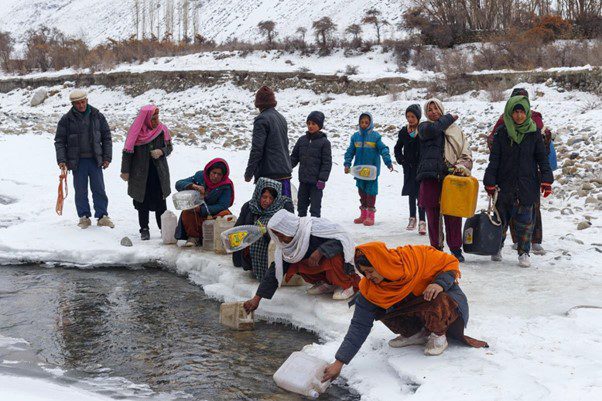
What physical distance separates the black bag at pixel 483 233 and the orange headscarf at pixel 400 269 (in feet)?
6.64

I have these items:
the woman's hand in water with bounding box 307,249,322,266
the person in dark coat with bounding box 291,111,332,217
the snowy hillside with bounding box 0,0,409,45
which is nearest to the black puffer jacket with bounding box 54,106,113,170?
the person in dark coat with bounding box 291,111,332,217

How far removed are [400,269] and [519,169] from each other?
249cm

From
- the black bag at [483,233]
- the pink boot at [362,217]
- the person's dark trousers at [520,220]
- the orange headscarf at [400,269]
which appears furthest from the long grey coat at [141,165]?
the orange headscarf at [400,269]

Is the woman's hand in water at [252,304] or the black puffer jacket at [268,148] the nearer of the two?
the woman's hand in water at [252,304]

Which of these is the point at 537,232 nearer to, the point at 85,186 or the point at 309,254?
the point at 309,254

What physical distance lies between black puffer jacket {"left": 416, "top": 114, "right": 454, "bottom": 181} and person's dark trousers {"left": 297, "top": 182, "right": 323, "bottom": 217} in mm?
2062

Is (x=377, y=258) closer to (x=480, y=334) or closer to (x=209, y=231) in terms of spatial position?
(x=480, y=334)

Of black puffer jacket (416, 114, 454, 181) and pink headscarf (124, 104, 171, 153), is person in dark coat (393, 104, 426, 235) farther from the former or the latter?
pink headscarf (124, 104, 171, 153)

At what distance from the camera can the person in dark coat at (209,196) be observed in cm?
656

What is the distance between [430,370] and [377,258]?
711 millimetres

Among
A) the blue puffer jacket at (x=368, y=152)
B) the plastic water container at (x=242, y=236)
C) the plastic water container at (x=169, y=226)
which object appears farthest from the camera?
the blue puffer jacket at (x=368, y=152)

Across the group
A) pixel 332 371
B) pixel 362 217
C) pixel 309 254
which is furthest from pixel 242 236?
pixel 362 217

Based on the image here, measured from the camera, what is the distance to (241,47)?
30406mm

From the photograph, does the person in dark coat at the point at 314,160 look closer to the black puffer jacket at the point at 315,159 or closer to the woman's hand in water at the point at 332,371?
the black puffer jacket at the point at 315,159
